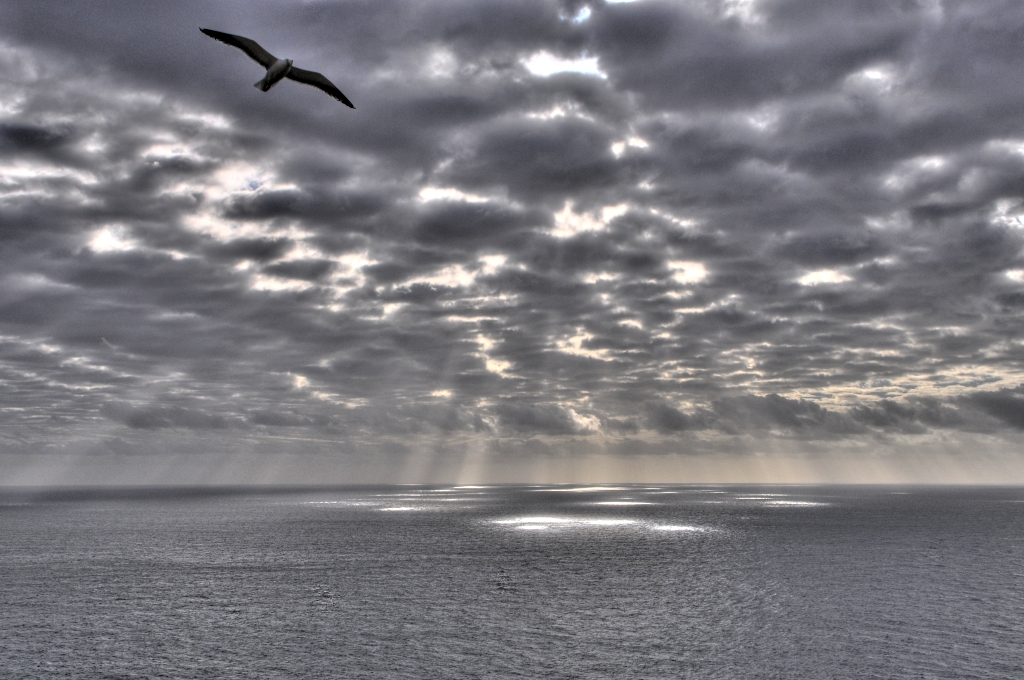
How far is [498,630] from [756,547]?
260 ft

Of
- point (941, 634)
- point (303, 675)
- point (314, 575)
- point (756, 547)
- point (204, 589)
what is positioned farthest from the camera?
point (756, 547)

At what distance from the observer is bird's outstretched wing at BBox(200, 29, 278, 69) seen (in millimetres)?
26250

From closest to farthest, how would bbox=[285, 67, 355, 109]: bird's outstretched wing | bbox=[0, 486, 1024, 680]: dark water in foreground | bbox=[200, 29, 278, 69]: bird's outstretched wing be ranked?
bbox=[200, 29, 278, 69]: bird's outstretched wing → bbox=[285, 67, 355, 109]: bird's outstretched wing → bbox=[0, 486, 1024, 680]: dark water in foreground

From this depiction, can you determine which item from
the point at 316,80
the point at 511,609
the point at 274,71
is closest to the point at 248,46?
the point at 274,71

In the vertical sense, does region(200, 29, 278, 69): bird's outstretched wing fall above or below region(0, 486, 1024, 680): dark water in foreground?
above

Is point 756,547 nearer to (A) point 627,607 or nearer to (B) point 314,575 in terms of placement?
(A) point 627,607

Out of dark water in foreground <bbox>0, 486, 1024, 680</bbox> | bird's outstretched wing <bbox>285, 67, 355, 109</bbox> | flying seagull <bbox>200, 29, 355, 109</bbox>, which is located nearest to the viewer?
flying seagull <bbox>200, 29, 355, 109</bbox>

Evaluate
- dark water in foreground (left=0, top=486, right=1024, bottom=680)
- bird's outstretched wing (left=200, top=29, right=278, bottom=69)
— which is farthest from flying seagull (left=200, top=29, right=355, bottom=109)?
dark water in foreground (left=0, top=486, right=1024, bottom=680)

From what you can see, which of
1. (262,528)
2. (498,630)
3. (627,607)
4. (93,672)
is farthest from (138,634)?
(262,528)

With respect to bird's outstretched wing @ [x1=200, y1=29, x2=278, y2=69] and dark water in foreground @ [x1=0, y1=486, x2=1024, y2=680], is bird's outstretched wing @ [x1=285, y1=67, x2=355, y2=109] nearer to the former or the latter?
bird's outstretched wing @ [x1=200, y1=29, x2=278, y2=69]

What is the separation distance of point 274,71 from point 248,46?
1.80 m

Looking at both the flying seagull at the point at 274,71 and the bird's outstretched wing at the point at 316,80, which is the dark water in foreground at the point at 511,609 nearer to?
the bird's outstretched wing at the point at 316,80

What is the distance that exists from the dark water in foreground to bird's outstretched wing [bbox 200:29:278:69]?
39515 mm

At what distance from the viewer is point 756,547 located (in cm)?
12462
